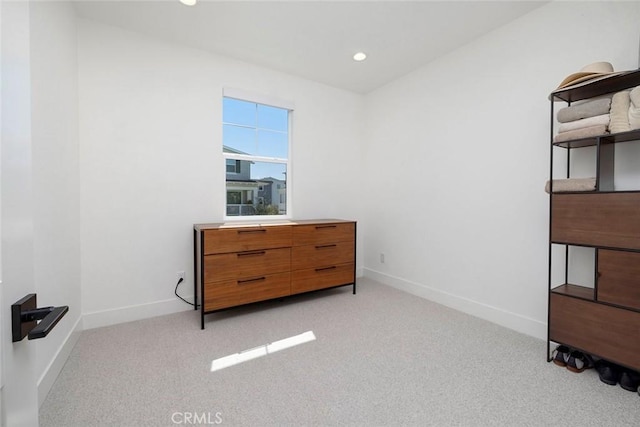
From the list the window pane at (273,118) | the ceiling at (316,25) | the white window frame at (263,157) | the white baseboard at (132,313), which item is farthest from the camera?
the window pane at (273,118)

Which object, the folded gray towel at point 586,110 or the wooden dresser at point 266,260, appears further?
the wooden dresser at point 266,260

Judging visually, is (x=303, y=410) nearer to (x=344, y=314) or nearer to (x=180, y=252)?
(x=344, y=314)

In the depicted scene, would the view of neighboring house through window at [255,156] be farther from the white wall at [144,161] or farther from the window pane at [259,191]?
the white wall at [144,161]

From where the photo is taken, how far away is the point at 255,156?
131 inches

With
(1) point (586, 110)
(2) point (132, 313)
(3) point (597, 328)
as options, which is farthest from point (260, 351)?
(1) point (586, 110)

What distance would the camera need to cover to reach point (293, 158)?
3535mm

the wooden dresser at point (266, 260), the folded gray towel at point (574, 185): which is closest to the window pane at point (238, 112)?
the wooden dresser at point (266, 260)

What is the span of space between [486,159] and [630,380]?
71.2 inches

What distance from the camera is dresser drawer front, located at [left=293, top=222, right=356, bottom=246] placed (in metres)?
2.97

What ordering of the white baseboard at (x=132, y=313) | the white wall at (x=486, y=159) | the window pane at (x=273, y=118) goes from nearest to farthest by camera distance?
the white wall at (x=486, y=159), the white baseboard at (x=132, y=313), the window pane at (x=273, y=118)

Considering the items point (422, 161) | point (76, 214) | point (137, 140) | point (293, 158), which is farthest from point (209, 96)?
point (422, 161)

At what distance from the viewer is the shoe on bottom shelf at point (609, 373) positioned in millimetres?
1713

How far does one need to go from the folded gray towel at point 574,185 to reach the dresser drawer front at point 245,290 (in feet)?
7.58

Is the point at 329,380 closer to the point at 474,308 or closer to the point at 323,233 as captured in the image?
the point at 323,233
